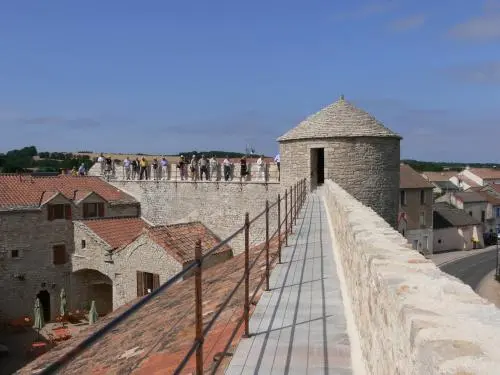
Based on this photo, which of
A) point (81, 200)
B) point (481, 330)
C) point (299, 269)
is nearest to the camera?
point (481, 330)

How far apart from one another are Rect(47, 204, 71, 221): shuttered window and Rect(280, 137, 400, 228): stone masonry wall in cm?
1363

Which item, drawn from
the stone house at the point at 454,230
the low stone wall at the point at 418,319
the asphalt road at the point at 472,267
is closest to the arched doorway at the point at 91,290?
the asphalt road at the point at 472,267

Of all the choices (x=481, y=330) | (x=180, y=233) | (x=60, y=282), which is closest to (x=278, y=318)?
(x=481, y=330)

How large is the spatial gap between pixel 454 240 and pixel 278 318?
45301 mm

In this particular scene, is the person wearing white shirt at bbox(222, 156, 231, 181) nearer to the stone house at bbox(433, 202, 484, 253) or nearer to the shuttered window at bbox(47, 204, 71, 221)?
the shuttered window at bbox(47, 204, 71, 221)

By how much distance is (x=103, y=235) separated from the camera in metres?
24.2

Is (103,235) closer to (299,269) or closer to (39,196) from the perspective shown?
(39,196)

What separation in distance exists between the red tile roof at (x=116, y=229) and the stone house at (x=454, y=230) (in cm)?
2899

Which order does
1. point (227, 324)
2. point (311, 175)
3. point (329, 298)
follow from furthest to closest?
point (311, 175) → point (329, 298) → point (227, 324)

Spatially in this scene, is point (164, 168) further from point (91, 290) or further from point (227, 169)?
point (91, 290)

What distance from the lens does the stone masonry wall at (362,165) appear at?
18016mm

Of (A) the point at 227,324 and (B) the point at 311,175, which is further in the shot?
(B) the point at 311,175

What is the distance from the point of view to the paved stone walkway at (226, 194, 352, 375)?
12.9ft

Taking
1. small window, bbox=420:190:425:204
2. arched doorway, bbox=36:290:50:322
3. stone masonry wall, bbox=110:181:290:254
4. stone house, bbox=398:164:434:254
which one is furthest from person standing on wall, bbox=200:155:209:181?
small window, bbox=420:190:425:204
